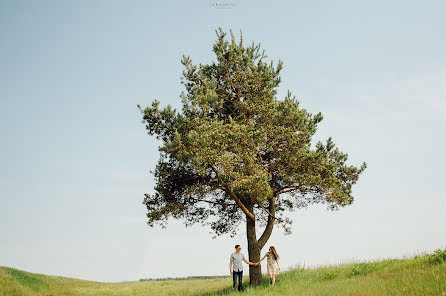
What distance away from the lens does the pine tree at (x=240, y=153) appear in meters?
17.7

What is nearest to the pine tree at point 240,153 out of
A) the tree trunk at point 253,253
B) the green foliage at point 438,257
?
the tree trunk at point 253,253

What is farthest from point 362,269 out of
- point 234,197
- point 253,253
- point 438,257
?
point 234,197

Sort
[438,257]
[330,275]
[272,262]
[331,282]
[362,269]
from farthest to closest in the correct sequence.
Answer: [272,262]
[330,275]
[362,269]
[331,282]
[438,257]

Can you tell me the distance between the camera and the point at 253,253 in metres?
19.6

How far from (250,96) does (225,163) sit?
5403mm

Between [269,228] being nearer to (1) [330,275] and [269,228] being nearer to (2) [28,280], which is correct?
(1) [330,275]

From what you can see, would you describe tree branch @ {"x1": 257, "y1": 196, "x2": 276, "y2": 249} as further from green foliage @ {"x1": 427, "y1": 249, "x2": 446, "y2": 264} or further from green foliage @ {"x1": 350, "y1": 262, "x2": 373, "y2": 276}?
green foliage @ {"x1": 427, "y1": 249, "x2": 446, "y2": 264}

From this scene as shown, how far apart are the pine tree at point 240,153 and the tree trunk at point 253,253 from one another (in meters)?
0.05

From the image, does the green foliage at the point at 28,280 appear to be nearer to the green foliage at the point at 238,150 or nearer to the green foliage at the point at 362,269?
the green foliage at the point at 238,150

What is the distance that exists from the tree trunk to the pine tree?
0.05m

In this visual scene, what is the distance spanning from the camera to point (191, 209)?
21.5 meters

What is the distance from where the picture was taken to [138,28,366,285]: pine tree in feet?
58.0

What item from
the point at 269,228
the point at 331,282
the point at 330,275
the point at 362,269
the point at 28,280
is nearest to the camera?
the point at 331,282

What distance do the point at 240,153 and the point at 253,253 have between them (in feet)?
19.7
